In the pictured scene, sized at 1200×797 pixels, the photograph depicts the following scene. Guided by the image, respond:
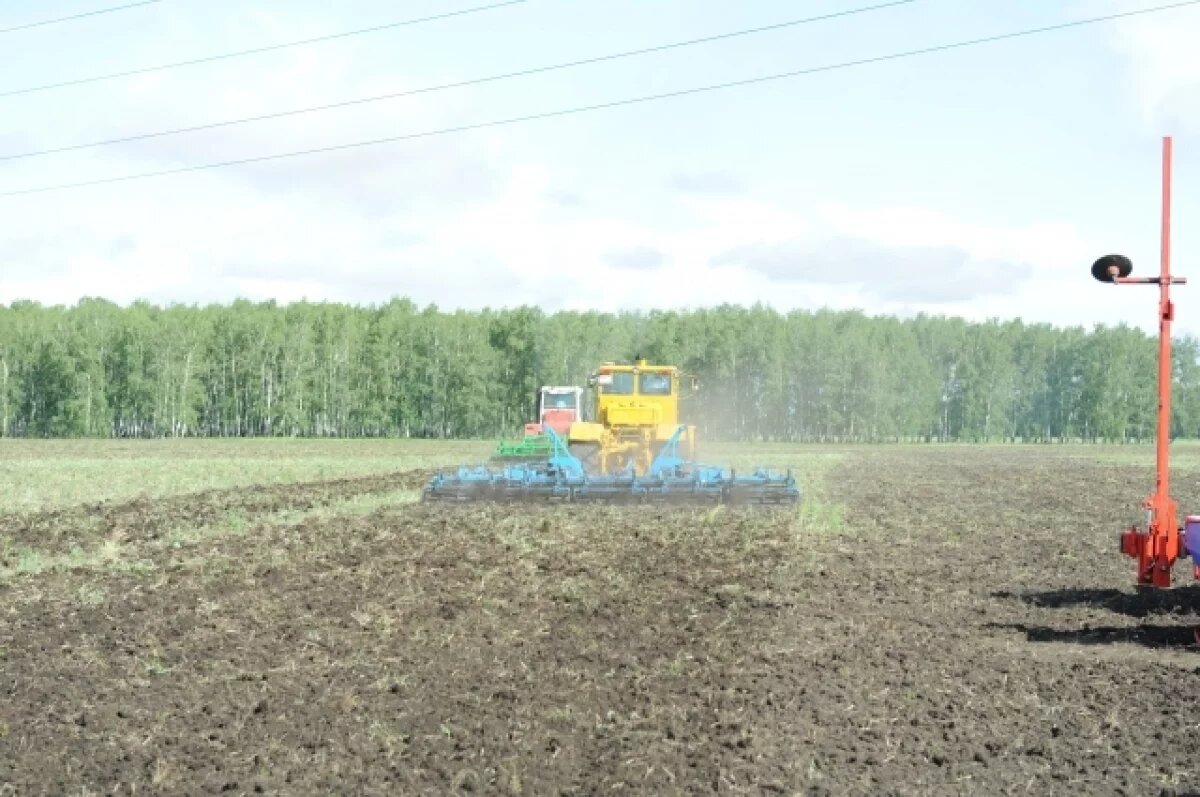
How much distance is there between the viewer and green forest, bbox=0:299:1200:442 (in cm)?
10088

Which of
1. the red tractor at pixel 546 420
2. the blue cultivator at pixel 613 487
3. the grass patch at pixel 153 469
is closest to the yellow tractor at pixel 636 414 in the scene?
the blue cultivator at pixel 613 487

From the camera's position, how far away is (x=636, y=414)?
2994cm

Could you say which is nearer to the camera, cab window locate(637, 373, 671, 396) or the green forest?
cab window locate(637, 373, 671, 396)

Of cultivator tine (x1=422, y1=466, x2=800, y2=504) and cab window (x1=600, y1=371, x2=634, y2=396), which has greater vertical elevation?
cab window (x1=600, y1=371, x2=634, y2=396)

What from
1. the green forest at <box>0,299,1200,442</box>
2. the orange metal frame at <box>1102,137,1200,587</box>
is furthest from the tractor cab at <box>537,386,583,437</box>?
the green forest at <box>0,299,1200,442</box>

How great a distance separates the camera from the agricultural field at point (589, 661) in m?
7.77

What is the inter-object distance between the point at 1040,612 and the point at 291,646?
23.8 ft

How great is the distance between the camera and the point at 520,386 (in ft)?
352

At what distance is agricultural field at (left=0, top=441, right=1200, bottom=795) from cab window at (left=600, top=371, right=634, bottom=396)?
9.11m

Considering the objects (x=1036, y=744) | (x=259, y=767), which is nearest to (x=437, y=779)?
(x=259, y=767)

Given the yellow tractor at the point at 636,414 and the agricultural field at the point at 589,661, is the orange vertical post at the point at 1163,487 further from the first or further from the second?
the yellow tractor at the point at 636,414

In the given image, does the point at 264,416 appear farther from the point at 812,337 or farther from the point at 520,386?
the point at 812,337

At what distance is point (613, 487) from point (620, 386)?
237 inches

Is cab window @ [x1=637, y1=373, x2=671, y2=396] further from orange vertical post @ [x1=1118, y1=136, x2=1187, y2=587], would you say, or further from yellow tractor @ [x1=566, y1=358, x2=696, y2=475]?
orange vertical post @ [x1=1118, y1=136, x2=1187, y2=587]
